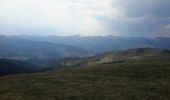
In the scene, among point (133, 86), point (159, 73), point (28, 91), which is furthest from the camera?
point (159, 73)

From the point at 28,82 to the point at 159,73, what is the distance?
32479 mm

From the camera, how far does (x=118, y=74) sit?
71.4m

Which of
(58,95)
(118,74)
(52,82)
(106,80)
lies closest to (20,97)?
(58,95)

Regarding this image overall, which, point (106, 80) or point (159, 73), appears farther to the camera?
point (159, 73)

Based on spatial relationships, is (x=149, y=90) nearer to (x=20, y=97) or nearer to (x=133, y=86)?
(x=133, y=86)

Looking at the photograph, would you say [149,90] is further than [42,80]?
No

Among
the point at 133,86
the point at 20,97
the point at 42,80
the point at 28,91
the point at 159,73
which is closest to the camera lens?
the point at 20,97

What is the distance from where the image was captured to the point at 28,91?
48.2 metres

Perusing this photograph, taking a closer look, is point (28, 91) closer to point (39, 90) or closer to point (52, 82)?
point (39, 90)

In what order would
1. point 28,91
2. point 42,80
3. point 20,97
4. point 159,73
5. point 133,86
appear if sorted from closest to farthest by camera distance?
point 20,97 → point 28,91 → point 133,86 → point 42,80 → point 159,73

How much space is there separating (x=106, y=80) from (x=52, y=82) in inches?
450

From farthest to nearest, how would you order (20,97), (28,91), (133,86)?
1. (133,86)
2. (28,91)
3. (20,97)

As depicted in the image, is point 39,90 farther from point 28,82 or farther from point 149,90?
point 149,90

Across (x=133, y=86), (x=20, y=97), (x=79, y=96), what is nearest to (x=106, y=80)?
(x=133, y=86)
